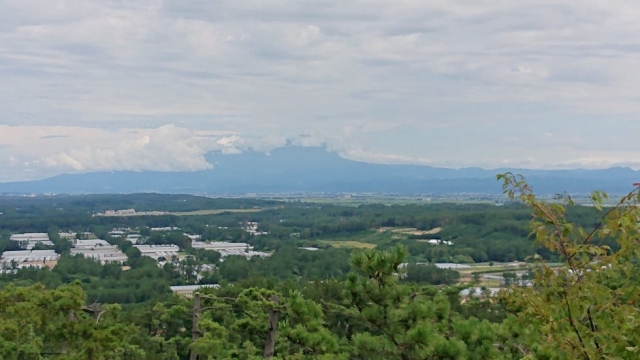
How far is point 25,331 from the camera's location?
29.7ft

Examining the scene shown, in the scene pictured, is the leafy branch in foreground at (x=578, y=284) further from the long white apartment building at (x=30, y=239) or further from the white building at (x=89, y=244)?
the long white apartment building at (x=30, y=239)

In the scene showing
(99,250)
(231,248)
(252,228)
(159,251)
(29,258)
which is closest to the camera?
(29,258)

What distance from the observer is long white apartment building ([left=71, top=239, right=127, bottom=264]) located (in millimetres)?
47000

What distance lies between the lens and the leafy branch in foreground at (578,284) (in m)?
3.34

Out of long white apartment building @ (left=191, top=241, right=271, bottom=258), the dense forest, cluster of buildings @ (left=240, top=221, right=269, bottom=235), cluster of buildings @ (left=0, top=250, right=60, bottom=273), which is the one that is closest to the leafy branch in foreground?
the dense forest

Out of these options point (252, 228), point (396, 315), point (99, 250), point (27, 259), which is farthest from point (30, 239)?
point (396, 315)

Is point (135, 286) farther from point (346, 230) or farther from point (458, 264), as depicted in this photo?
point (346, 230)

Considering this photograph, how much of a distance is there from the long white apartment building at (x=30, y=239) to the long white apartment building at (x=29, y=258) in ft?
13.6

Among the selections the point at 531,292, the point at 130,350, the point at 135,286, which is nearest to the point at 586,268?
the point at 531,292

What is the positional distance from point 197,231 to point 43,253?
Answer: 79.4 feet

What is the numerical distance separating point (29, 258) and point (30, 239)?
728 inches

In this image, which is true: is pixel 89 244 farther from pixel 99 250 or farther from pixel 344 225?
pixel 344 225

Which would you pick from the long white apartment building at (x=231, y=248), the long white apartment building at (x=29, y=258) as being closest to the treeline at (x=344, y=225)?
the long white apartment building at (x=231, y=248)

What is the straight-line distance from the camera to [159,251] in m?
54.0
